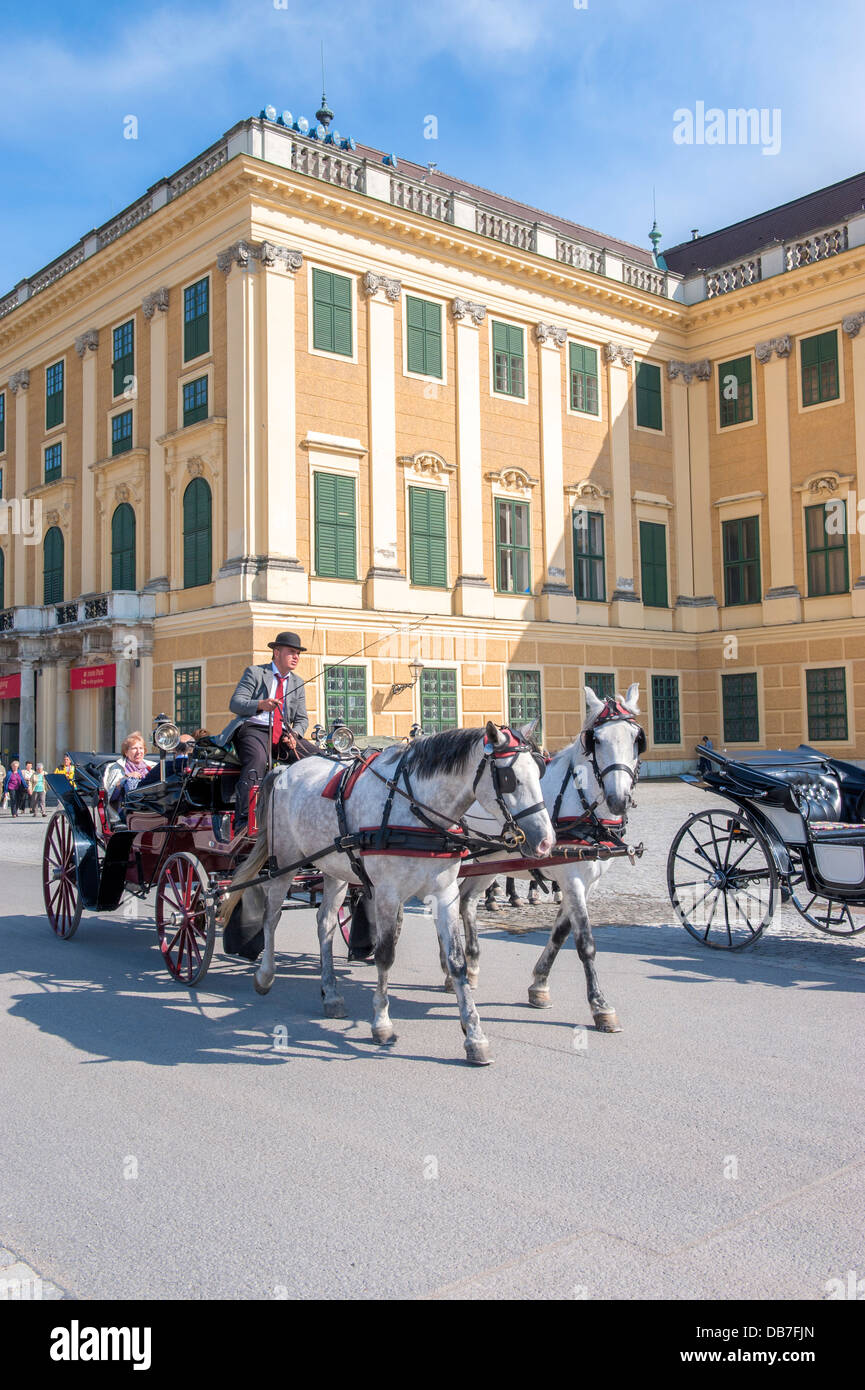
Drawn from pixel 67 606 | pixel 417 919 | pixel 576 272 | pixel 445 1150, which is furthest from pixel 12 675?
pixel 445 1150

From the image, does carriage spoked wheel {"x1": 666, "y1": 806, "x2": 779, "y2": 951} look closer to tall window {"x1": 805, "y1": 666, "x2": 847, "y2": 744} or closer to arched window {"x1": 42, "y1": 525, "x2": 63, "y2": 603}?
tall window {"x1": 805, "y1": 666, "x2": 847, "y2": 744}

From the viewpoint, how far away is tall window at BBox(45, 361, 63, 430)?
32.3 metres

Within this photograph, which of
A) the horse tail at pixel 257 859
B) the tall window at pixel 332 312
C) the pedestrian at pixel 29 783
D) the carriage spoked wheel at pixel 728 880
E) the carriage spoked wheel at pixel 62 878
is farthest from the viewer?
the pedestrian at pixel 29 783

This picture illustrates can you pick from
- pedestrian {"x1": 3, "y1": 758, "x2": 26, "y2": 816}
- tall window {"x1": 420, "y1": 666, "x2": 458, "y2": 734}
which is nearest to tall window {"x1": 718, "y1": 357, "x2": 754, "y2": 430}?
tall window {"x1": 420, "y1": 666, "x2": 458, "y2": 734}

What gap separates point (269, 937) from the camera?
25.2 feet

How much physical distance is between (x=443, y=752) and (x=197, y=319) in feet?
73.5

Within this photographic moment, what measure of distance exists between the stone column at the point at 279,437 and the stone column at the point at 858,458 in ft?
47.8

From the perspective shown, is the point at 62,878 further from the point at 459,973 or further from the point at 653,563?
the point at 653,563

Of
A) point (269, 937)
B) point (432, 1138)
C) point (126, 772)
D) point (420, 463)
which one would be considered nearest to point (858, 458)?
point (420, 463)

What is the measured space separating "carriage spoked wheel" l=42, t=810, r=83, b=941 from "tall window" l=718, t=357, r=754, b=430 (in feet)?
85.9

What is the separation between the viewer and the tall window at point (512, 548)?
2881 cm

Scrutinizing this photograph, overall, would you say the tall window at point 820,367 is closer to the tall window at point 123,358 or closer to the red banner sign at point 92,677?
the tall window at point 123,358

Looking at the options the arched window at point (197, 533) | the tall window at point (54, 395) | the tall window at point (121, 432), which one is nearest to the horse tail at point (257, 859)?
the arched window at point (197, 533)

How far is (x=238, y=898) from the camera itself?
804 centimetres
